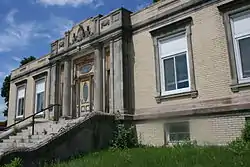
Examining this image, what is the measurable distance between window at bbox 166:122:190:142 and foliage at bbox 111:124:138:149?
4.96 feet

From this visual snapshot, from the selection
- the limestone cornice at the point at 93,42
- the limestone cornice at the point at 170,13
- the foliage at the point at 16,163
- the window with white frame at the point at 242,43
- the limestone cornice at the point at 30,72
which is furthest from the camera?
the limestone cornice at the point at 30,72

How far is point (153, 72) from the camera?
41.2 feet

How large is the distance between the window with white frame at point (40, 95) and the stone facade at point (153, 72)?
3.73 feet

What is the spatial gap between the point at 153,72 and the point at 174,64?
1.06 meters

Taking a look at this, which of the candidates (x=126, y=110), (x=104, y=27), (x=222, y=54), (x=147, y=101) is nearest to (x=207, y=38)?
(x=222, y=54)

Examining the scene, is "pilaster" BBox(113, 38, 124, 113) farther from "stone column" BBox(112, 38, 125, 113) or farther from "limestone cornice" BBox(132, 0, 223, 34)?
"limestone cornice" BBox(132, 0, 223, 34)

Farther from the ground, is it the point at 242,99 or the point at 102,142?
the point at 242,99

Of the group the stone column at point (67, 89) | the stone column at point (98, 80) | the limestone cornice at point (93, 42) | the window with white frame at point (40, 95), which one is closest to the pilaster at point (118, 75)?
the limestone cornice at point (93, 42)

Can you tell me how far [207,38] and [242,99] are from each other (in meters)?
2.79

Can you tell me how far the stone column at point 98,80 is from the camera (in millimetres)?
13875

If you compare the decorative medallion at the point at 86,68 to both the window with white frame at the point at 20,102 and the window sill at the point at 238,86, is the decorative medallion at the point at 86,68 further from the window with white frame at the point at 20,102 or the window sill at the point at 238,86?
the window sill at the point at 238,86

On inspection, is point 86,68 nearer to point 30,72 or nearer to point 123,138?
point 123,138

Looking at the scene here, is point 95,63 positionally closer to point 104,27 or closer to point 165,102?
point 104,27

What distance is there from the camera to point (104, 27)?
1451cm
